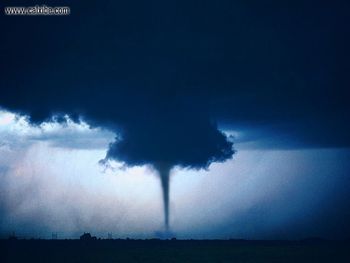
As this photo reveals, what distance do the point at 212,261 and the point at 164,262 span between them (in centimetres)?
1132

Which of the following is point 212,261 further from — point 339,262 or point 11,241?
point 11,241

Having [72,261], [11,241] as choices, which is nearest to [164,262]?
[72,261]

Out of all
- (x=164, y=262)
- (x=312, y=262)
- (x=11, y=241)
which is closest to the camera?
(x=164, y=262)

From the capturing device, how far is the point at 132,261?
79375 millimetres

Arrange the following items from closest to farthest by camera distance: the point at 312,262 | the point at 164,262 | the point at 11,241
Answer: the point at 164,262 → the point at 312,262 → the point at 11,241

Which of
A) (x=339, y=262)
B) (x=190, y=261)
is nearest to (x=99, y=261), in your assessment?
(x=190, y=261)

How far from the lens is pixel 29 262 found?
80.6m

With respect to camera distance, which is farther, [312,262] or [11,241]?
[11,241]

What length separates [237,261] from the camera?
8338 centimetres

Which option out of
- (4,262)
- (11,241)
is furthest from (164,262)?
(11,241)

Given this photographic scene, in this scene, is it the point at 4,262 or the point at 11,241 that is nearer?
the point at 4,262

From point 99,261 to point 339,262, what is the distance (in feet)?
171

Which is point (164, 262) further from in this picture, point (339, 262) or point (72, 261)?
point (339, 262)

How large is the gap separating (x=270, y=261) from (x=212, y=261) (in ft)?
44.1
